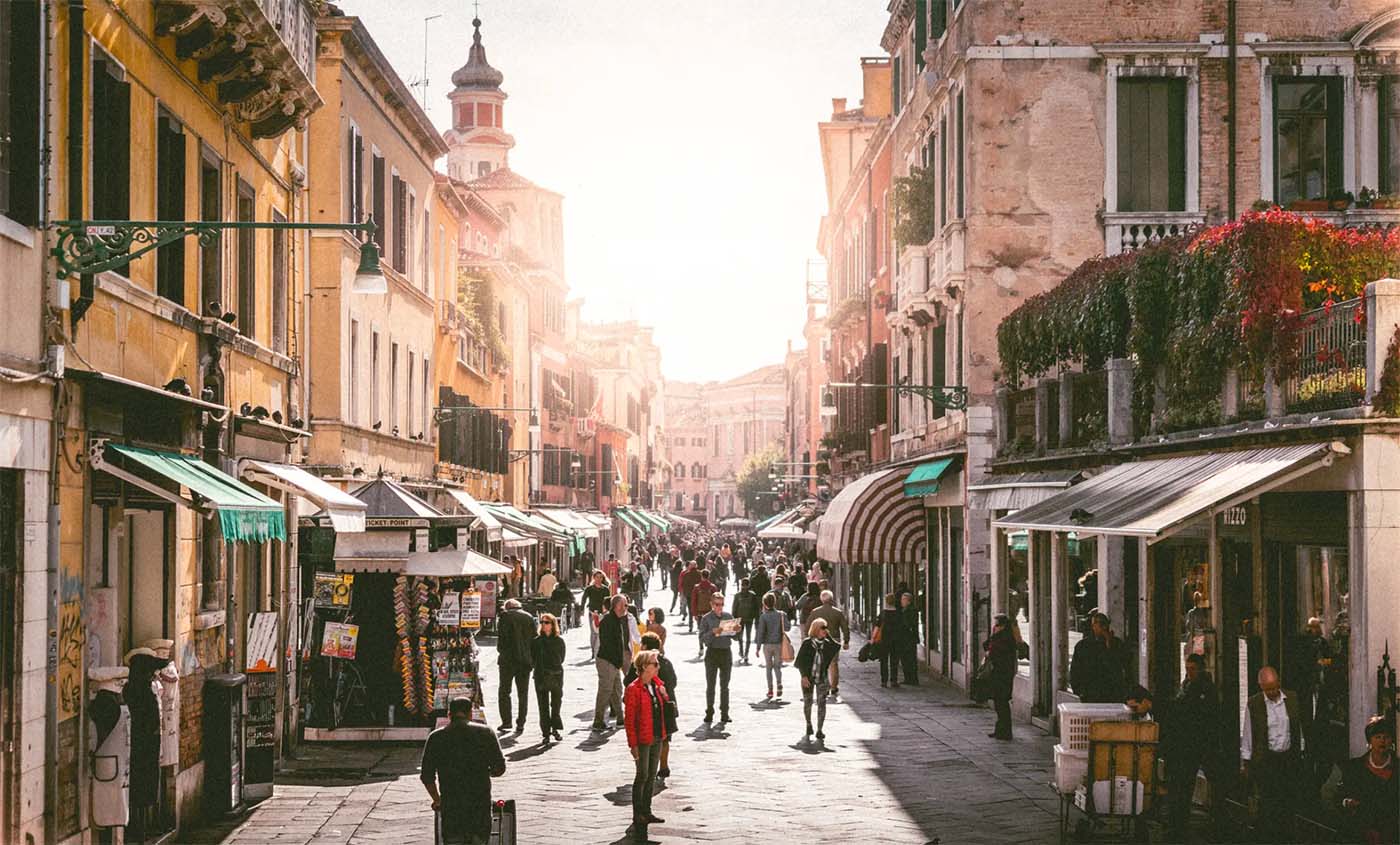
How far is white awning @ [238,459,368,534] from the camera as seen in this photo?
57.0ft

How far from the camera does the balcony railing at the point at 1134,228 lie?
2670cm

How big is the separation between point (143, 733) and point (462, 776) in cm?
311

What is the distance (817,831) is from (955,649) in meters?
15.7

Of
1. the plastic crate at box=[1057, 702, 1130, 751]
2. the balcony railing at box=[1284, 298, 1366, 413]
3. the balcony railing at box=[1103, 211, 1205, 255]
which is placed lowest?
the plastic crate at box=[1057, 702, 1130, 751]

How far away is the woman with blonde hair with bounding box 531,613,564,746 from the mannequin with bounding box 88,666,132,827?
887cm

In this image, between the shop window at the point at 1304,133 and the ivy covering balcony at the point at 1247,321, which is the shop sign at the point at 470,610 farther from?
the shop window at the point at 1304,133

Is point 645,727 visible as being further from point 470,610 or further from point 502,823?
point 470,610

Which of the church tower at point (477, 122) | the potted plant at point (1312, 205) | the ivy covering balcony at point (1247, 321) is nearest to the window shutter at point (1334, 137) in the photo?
the potted plant at point (1312, 205)

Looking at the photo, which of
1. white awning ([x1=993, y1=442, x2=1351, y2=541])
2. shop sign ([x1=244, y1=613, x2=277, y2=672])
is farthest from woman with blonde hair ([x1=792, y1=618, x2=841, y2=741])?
shop sign ([x1=244, y1=613, x2=277, y2=672])

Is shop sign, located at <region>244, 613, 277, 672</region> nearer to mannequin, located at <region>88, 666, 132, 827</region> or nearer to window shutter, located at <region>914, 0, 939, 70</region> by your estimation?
mannequin, located at <region>88, 666, 132, 827</region>

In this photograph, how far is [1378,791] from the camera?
12.5m

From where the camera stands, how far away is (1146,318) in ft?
61.2

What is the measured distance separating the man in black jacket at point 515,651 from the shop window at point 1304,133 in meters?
12.9

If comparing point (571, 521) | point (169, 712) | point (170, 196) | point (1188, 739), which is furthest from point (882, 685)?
point (571, 521)
